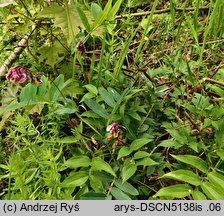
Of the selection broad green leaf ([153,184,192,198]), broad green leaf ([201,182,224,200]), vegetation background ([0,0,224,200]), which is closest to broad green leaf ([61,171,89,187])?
vegetation background ([0,0,224,200])

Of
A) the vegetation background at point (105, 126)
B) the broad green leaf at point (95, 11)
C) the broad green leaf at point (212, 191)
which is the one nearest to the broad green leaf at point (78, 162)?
the vegetation background at point (105, 126)

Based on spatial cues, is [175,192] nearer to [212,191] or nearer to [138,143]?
[212,191]

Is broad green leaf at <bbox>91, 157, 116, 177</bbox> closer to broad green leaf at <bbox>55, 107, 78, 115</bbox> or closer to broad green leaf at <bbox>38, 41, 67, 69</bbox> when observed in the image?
broad green leaf at <bbox>55, 107, 78, 115</bbox>

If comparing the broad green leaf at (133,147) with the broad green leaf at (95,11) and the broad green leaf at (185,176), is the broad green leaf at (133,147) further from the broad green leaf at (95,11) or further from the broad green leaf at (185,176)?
the broad green leaf at (95,11)

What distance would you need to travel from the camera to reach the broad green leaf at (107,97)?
1321 mm

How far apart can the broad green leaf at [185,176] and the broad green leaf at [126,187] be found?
10 centimetres

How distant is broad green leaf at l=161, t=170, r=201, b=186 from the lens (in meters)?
1.13

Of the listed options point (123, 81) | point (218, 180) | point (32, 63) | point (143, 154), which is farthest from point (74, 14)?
point (218, 180)

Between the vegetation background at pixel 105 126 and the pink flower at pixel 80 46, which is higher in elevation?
the pink flower at pixel 80 46

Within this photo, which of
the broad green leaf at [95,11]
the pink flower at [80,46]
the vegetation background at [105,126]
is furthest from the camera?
the broad green leaf at [95,11]

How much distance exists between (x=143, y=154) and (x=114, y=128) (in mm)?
117

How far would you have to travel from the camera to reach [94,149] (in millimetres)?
1335

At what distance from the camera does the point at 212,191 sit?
3.57ft

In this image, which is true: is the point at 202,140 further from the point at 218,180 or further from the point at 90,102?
the point at 90,102
